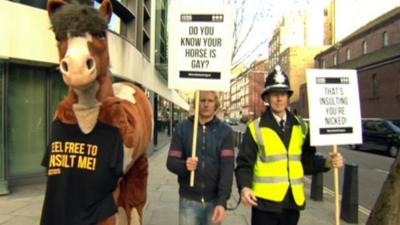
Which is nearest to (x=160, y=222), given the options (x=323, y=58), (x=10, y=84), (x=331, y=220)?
(x=331, y=220)

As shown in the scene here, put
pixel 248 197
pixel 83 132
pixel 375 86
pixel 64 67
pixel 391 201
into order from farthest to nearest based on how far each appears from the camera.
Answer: pixel 375 86
pixel 391 201
pixel 248 197
pixel 83 132
pixel 64 67

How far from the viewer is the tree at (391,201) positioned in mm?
5617

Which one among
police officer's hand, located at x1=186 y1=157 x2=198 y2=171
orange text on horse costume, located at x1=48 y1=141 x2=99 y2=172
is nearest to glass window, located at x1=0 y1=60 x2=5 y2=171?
police officer's hand, located at x1=186 y1=157 x2=198 y2=171

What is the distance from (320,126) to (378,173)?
1300cm

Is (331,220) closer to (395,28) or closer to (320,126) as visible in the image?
(320,126)

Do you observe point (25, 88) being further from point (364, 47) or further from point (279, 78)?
point (364, 47)

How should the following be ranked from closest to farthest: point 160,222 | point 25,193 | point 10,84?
point 160,222
point 25,193
point 10,84

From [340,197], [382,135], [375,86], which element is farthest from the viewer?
[375,86]

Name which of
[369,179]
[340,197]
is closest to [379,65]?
[369,179]

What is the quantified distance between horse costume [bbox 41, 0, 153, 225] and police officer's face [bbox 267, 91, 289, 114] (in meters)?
1.37

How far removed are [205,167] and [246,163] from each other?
401 mm

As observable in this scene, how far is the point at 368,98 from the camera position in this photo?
46531 millimetres

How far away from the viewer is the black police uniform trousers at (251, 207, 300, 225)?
439 centimetres

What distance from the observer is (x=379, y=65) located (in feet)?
145
